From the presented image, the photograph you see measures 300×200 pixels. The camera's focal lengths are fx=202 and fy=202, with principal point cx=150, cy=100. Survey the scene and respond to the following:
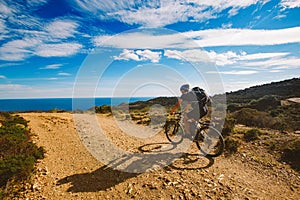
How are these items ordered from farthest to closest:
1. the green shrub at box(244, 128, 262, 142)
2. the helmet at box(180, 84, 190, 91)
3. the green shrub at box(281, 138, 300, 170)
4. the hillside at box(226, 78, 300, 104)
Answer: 1. the hillside at box(226, 78, 300, 104)
2. the green shrub at box(244, 128, 262, 142)
3. the helmet at box(180, 84, 190, 91)
4. the green shrub at box(281, 138, 300, 170)

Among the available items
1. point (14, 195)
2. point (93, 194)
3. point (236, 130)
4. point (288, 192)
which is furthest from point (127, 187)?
point (236, 130)

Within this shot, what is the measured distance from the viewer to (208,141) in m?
7.84

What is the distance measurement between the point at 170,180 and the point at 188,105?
304cm

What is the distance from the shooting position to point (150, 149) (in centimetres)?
823

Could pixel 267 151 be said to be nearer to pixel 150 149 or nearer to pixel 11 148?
pixel 150 149

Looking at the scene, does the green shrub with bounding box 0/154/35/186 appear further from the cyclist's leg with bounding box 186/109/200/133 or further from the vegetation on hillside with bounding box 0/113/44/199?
the cyclist's leg with bounding box 186/109/200/133

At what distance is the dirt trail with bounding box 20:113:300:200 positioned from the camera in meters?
4.96

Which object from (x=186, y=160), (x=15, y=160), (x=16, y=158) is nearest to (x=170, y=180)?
(x=186, y=160)

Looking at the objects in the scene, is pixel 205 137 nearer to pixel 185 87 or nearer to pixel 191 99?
pixel 191 99

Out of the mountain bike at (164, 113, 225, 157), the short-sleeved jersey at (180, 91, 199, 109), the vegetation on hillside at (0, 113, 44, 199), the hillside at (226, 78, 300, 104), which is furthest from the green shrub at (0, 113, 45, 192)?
the hillside at (226, 78, 300, 104)

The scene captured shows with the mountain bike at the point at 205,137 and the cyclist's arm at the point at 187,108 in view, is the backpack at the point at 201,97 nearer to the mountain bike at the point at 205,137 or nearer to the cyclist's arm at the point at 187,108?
the cyclist's arm at the point at 187,108

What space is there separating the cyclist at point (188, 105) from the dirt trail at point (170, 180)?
1.34m

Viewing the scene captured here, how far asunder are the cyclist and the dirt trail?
4.38 ft

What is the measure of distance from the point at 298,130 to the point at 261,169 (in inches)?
252
